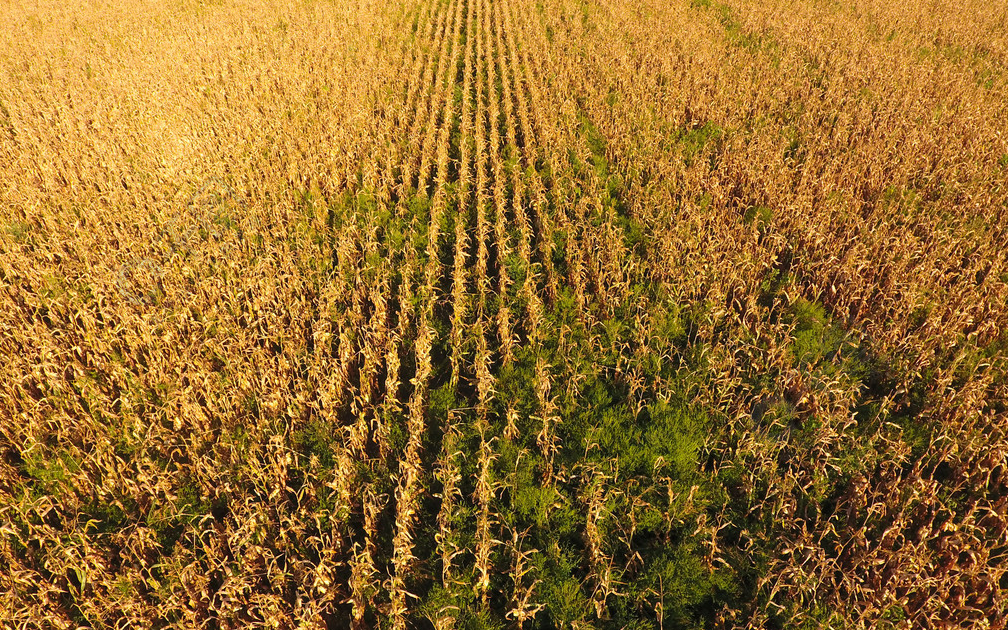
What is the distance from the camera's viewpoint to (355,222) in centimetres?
875

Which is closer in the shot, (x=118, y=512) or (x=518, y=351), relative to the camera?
(x=118, y=512)

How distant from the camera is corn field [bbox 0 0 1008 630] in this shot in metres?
4.13

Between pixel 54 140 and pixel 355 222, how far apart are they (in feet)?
25.4

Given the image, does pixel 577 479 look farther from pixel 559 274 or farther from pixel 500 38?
pixel 500 38

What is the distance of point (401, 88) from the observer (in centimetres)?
1457

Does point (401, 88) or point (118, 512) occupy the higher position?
point (401, 88)

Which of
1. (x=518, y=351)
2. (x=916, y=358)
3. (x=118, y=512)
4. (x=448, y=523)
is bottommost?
(x=118, y=512)

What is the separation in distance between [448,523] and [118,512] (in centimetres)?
329

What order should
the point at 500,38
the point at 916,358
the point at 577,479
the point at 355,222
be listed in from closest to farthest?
the point at 577,479
the point at 916,358
the point at 355,222
the point at 500,38

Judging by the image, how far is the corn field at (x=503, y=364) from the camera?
4.13 metres

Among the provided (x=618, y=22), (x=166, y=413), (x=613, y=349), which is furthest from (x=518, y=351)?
(x=618, y=22)

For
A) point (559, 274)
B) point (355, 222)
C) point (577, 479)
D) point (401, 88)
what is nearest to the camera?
point (577, 479)

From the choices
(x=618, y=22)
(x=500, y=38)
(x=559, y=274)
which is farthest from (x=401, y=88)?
(x=618, y=22)

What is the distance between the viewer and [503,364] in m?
6.07
